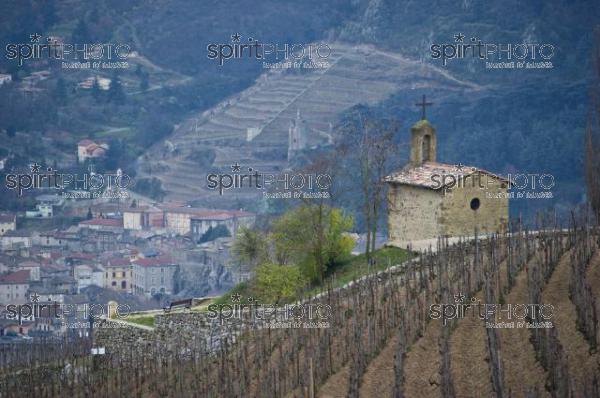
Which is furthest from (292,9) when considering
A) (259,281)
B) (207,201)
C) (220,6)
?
(259,281)

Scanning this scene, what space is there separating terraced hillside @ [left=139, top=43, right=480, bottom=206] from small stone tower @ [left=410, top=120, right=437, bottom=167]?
85.8 m

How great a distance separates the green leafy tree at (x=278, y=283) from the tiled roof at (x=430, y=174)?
169 inches

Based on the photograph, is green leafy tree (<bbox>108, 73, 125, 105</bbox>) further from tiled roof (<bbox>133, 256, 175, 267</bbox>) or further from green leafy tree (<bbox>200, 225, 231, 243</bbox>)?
tiled roof (<bbox>133, 256, 175, 267</bbox>)

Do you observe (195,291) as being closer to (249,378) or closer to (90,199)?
(90,199)

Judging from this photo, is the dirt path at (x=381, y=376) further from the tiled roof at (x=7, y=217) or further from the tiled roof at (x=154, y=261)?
the tiled roof at (x=7, y=217)

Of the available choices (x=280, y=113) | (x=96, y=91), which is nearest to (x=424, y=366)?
(x=280, y=113)

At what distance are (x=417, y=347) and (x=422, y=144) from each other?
14582 mm

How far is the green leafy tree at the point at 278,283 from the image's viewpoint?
36406mm

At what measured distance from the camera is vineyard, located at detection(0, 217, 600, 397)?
22031mm

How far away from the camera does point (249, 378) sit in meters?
29.1

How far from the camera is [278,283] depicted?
119ft

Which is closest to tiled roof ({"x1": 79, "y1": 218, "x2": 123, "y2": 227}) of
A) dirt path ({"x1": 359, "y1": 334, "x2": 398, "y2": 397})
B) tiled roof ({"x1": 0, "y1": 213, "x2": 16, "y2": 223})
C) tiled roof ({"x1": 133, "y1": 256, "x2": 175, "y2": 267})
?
tiled roof ({"x1": 0, "y1": 213, "x2": 16, "y2": 223})

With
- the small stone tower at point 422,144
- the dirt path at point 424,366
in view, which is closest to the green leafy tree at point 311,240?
the small stone tower at point 422,144

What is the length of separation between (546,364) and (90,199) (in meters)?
110
